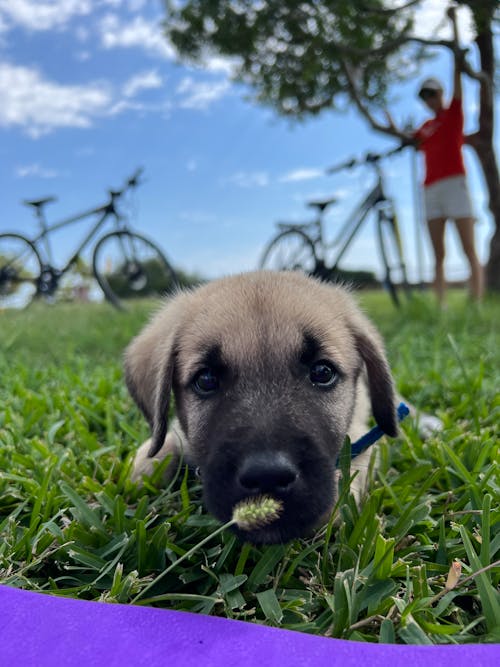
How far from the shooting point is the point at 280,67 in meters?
13.3

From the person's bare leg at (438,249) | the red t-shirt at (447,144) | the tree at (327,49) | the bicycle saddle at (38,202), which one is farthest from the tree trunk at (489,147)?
the bicycle saddle at (38,202)

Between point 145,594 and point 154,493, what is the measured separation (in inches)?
25.0

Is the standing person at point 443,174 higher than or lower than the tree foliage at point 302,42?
lower

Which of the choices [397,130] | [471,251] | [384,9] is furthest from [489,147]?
[471,251]

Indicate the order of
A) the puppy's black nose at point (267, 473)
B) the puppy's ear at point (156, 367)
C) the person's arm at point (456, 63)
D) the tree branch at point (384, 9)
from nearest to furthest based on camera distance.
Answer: the puppy's black nose at point (267, 473), the puppy's ear at point (156, 367), the person's arm at point (456, 63), the tree branch at point (384, 9)

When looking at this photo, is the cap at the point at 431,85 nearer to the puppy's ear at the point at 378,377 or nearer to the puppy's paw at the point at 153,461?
the puppy's ear at the point at 378,377

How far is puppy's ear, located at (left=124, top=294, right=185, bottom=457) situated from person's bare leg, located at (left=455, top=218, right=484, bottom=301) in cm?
767

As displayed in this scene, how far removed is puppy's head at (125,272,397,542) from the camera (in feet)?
5.60

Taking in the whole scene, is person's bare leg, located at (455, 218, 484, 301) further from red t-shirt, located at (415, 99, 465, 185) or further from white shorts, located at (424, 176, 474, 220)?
red t-shirt, located at (415, 99, 465, 185)

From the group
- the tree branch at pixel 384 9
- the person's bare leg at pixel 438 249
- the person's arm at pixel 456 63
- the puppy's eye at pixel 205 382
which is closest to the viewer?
the puppy's eye at pixel 205 382

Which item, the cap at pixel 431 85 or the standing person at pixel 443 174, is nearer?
the standing person at pixel 443 174

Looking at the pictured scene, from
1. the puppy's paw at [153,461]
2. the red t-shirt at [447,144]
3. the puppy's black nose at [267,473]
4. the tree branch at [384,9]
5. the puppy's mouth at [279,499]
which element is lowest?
the puppy's paw at [153,461]

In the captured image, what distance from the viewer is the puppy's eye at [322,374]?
83.9 inches

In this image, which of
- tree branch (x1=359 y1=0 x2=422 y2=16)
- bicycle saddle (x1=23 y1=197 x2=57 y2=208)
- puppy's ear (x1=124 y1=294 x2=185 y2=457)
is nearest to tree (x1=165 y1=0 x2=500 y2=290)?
tree branch (x1=359 y1=0 x2=422 y2=16)
